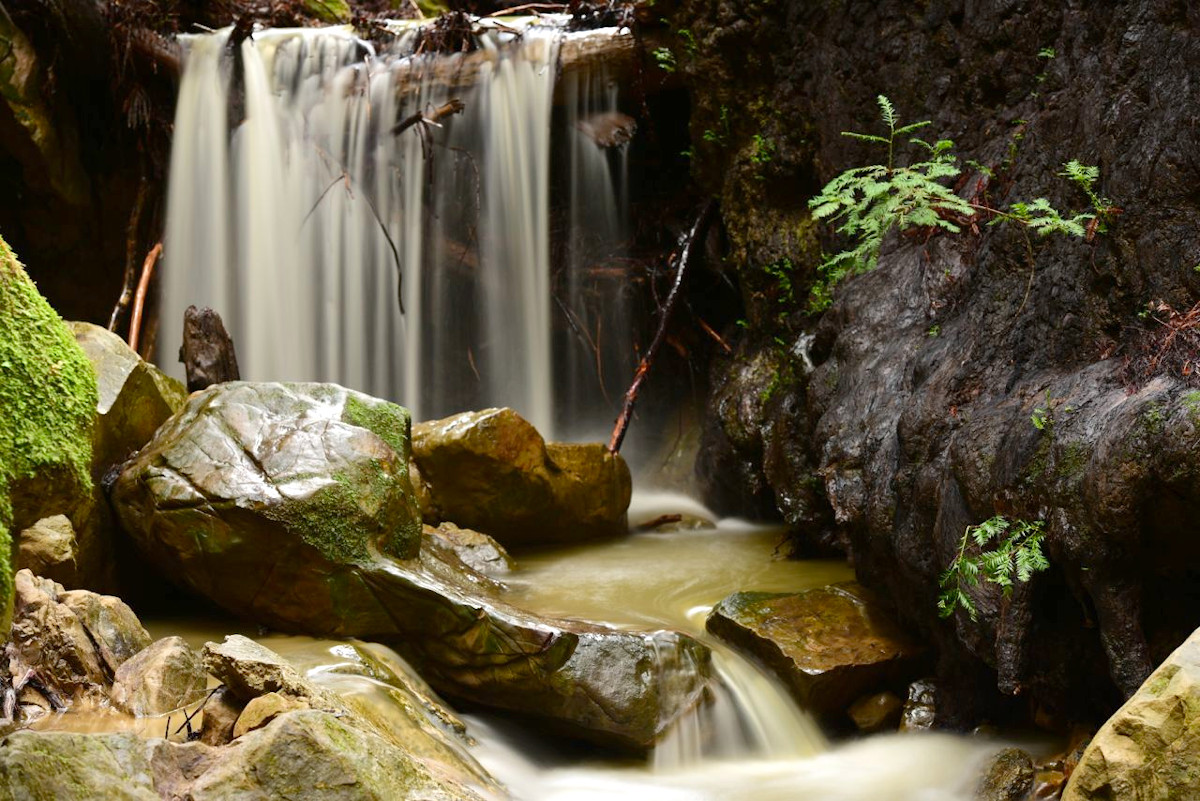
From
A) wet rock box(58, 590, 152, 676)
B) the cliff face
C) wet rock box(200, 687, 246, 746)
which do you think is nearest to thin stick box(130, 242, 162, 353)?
wet rock box(58, 590, 152, 676)

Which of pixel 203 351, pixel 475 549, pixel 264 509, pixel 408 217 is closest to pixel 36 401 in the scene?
pixel 264 509

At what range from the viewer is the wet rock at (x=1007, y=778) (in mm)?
3592

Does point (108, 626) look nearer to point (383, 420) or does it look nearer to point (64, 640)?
point (64, 640)

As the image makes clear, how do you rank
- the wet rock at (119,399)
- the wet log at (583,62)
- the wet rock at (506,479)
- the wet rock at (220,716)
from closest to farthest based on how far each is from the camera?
the wet rock at (220,716), the wet rock at (119,399), the wet rock at (506,479), the wet log at (583,62)

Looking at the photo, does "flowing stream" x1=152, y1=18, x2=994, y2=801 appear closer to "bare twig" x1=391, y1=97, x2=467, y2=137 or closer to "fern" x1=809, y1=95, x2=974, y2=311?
"bare twig" x1=391, y1=97, x2=467, y2=137

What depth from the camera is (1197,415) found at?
2941 mm

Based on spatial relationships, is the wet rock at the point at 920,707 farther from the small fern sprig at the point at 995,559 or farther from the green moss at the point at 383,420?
the green moss at the point at 383,420

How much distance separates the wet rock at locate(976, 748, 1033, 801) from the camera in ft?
11.8

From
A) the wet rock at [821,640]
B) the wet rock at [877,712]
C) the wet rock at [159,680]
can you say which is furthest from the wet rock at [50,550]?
the wet rock at [877,712]

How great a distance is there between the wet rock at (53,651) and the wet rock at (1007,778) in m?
3.37

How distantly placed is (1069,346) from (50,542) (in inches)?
175

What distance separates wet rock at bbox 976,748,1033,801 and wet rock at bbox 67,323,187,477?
431 centimetres

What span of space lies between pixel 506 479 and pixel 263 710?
12.6ft

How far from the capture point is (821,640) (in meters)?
4.70
